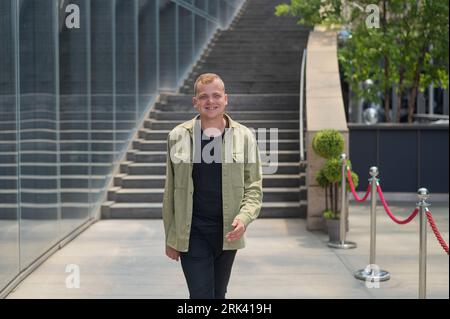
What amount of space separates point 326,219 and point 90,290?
405 cm

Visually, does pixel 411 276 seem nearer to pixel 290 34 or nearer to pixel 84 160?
pixel 84 160

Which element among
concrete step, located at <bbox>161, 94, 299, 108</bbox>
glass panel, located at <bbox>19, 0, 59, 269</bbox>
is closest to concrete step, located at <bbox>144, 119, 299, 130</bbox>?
concrete step, located at <bbox>161, 94, 299, 108</bbox>

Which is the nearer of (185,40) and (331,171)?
(331,171)

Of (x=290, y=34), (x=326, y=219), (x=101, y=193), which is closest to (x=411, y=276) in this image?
(x=326, y=219)

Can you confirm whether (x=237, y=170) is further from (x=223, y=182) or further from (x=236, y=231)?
(x=236, y=231)

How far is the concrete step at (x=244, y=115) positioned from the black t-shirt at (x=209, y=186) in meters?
9.68

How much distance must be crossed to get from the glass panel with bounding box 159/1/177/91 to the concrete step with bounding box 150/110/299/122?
4.86 ft

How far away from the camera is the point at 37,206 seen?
8695 millimetres

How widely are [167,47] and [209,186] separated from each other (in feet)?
42.3

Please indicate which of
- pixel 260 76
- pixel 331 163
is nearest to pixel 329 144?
pixel 331 163

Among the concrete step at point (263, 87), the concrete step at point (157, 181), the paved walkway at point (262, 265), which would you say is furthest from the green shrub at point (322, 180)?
the concrete step at point (263, 87)

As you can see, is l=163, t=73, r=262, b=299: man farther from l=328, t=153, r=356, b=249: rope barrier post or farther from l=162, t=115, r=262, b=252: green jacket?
l=328, t=153, r=356, b=249: rope barrier post

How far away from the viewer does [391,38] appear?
15648 millimetres

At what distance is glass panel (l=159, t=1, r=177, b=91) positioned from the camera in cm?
1644
